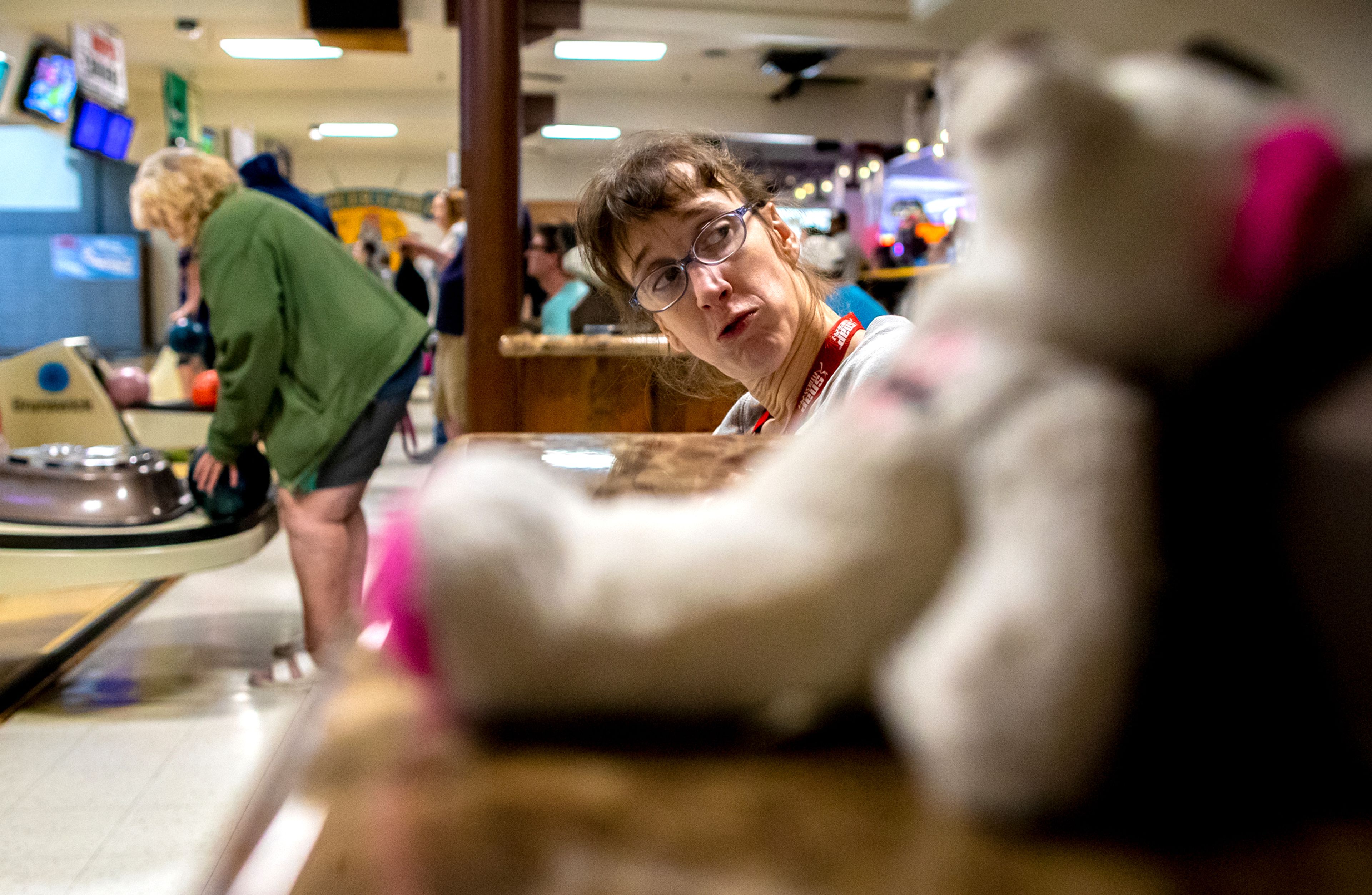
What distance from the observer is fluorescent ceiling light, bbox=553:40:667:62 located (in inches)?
320

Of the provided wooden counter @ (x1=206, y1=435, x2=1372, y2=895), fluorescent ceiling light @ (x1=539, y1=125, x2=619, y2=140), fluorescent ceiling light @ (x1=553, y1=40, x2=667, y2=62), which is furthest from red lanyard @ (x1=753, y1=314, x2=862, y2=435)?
fluorescent ceiling light @ (x1=539, y1=125, x2=619, y2=140)

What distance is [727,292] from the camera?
1.15m

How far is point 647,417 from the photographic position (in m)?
2.10

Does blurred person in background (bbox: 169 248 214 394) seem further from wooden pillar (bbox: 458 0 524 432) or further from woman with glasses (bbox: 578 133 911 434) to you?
woman with glasses (bbox: 578 133 911 434)

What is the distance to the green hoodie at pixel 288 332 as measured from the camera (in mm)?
2156

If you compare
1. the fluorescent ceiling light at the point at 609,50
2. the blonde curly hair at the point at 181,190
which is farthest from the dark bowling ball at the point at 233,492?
the fluorescent ceiling light at the point at 609,50

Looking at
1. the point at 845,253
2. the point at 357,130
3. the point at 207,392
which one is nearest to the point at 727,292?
the point at 845,253

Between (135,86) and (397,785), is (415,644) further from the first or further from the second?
(135,86)

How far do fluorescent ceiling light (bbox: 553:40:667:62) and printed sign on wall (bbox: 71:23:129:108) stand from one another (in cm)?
370

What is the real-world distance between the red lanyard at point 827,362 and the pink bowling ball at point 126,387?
10.9ft

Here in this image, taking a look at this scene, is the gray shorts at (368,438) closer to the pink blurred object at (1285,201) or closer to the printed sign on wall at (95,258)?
the pink blurred object at (1285,201)

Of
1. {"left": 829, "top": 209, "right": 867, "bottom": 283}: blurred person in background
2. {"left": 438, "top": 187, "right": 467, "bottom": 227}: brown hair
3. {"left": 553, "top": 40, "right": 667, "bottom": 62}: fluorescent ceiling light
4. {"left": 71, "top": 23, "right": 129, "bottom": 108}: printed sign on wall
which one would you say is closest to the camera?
{"left": 829, "top": 209, "right": 867, "bottom": 283}: blurred person in background

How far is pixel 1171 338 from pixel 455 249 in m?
4.17

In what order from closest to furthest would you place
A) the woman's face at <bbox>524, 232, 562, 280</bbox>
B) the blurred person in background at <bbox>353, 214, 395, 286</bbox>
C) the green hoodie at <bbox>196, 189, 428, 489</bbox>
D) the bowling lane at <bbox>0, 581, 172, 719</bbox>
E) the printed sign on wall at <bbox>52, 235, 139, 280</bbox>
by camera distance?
the green hoodie at <bbox>196, 189, 428, 489</bbox>, the bowling lane at <bbox>0, 581, 172, 719</bbox>, the woman's face at <bbox>524, 232, 562, 280</bbox>, the blurred person in background at <bbox>353, 214, 395, 286</bbox>, the printed sign on wall at <bbox>52, 235, 139, 280</bbox>
